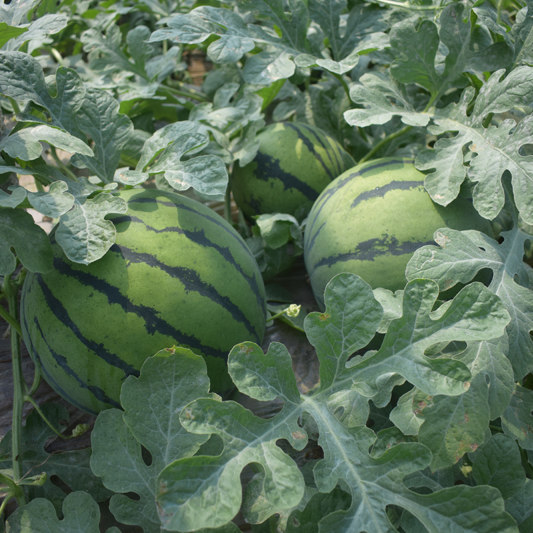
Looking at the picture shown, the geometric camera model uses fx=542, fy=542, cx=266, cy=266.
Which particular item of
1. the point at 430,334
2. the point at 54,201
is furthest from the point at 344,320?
the point at 54,201

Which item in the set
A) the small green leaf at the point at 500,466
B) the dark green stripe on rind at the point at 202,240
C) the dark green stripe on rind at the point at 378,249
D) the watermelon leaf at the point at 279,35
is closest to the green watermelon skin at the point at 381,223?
the dark green stripe on rind at the point at 378,249

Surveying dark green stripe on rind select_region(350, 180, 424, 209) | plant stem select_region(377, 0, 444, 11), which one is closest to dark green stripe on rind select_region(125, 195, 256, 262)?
dark green stripe on rind select_region(350, 180, 424, 209)

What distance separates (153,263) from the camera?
1347mm

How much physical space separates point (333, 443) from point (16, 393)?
930 millimetres

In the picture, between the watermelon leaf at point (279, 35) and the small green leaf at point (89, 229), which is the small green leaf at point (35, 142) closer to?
the small green leaf at point (89, 229)

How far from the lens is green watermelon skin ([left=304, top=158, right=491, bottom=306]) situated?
1545 millimetres

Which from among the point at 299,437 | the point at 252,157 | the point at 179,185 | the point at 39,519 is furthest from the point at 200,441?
the point at 252,157

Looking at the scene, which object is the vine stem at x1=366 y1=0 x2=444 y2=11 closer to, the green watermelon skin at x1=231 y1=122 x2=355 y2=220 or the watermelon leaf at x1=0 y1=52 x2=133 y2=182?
the green watermelon skin at x1=231 y1=122 x2=355 y2=220

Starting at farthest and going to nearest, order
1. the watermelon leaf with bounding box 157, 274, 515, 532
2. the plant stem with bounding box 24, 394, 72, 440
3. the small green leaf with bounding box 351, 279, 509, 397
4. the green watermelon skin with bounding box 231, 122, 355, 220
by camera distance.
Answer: the green watermelon skin with bounding box 231, 122, 355, 220 < the plant stem with bounding box 24, 394, 72, 440 < the small green leaf with bounding box 351, 279, 509, 397 < the watermelon leaf with bounding box 157, 274, 515, 532

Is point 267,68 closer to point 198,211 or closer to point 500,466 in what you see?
point 198,211

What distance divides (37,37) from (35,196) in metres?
0.53

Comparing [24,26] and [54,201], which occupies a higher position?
[24,26]

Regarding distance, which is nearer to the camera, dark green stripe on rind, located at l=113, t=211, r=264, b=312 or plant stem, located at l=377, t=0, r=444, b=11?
dark green stripe on rind, located at l=113, t=211, r=264, b=312

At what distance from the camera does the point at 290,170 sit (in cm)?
206
